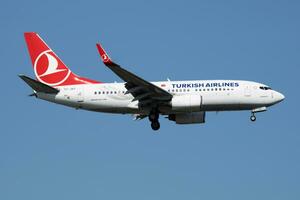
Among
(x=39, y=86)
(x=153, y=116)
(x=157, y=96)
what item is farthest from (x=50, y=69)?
(x=157, y=96)

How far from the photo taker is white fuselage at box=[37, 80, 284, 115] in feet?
193

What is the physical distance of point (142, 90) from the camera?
5847 cm

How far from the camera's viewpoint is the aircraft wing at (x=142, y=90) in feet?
185

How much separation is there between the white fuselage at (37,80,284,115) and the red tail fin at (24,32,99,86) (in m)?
1.08

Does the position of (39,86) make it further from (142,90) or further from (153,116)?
(153,116)

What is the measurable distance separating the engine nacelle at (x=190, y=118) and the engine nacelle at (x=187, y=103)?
3678 millimetres

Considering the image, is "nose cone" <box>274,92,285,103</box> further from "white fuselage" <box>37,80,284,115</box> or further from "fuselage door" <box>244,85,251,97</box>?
"fuselage door" <box>244,85,251,97</box>

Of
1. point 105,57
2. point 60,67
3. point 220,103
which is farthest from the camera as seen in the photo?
point 60,67

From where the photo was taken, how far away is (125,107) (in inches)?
2375

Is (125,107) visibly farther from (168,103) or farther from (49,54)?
(49,54)

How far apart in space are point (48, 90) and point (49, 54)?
5479 millimetres

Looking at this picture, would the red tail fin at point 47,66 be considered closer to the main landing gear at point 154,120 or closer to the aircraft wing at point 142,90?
the aircraft wing at point 142,90

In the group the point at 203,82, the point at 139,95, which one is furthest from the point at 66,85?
the point at 203,82

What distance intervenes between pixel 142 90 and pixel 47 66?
33.5 feet
